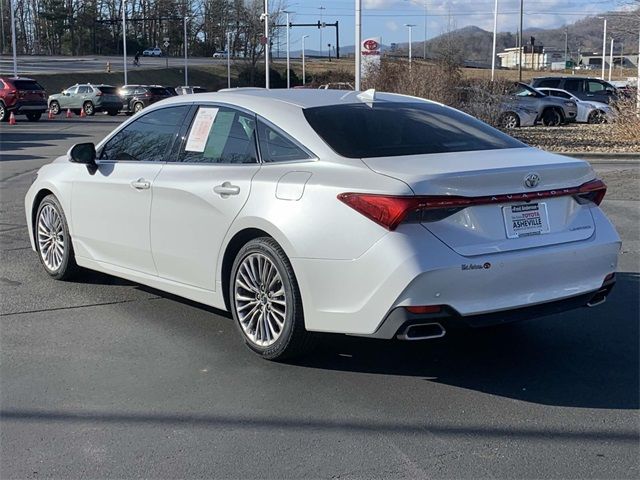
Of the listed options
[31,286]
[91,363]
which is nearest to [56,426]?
[91,363]

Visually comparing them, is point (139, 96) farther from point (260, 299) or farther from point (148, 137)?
point (260, 299)

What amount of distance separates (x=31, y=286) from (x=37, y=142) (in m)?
17.6

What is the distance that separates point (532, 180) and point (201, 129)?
2397 mm

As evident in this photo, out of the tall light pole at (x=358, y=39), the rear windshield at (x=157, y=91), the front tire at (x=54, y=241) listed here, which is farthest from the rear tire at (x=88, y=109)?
the front tire at (x=54, y=241)

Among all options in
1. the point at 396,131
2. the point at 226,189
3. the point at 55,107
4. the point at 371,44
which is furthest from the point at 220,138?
the point at 55,107

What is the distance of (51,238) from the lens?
7.16 m

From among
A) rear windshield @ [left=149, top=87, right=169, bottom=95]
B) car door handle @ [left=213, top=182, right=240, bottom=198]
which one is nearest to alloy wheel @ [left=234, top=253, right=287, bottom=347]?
car door handle @ [left=213, top=182, right=240, bottom=198]

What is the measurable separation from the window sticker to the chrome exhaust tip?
2.16 metres

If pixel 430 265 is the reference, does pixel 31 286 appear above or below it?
below

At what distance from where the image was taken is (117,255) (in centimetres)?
629

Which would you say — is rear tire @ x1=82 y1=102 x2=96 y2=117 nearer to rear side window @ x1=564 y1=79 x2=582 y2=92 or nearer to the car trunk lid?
rear side window @ x1=564 y1=79 x2=582 y2=92

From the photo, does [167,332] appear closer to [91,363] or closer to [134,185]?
[91,363]

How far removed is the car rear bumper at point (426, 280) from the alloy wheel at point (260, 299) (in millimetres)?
275

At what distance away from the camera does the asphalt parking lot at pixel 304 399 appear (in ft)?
12.5
